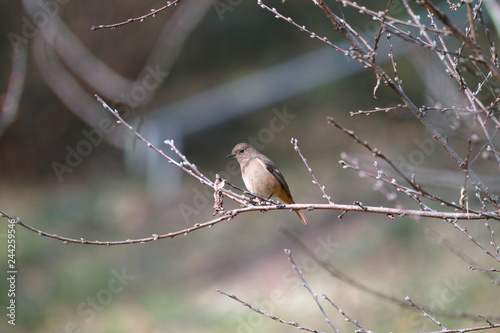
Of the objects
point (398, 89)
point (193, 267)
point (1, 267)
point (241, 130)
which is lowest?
point (398, 89)

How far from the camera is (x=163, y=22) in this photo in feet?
37.2

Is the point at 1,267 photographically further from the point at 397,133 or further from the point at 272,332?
the point at 397,133

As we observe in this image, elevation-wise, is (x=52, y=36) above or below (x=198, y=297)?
above

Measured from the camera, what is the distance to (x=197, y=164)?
1105 cm

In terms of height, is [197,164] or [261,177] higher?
[197,164]

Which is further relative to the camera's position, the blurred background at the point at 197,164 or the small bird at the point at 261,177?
the blurred background at the point at 197,164

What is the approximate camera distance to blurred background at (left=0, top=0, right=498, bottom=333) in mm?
7105

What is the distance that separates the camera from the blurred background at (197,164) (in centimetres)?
711

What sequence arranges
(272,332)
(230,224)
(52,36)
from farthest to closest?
1. (52,36)
2. (230,224)
3. (272,332)

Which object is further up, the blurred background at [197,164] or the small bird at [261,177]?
the blurred background at [197,164]

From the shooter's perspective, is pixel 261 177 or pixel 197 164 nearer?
pixel 261 177

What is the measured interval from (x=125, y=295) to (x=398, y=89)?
599cm

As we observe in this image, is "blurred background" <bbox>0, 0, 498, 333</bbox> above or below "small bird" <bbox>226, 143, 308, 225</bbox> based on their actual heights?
above

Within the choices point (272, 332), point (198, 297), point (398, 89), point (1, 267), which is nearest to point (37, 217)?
point (1, 267)
